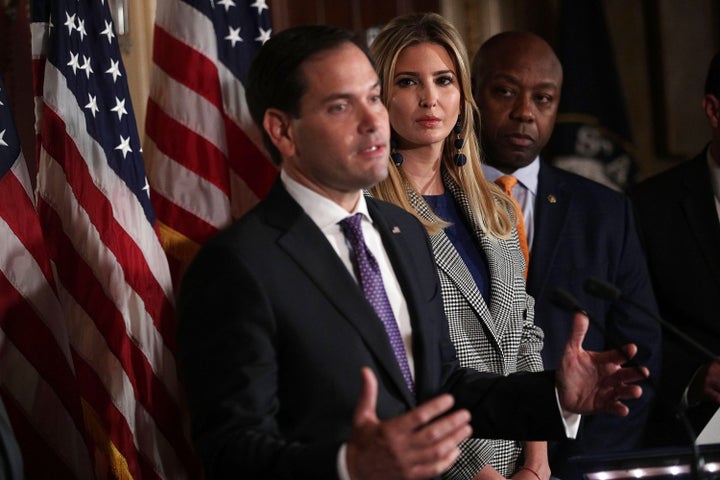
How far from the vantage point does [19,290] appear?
2.65 metres

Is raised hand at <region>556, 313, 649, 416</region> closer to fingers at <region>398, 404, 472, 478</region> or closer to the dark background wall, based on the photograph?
fingers at <region>398, 404, 472, 478</region>

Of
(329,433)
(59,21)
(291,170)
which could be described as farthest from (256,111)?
(59,21)

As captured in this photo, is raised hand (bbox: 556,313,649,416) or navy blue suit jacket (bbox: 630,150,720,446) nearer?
raised hand (bbox: 556,313,649,416)

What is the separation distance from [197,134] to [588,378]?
1255mm

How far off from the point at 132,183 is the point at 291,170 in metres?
0.77

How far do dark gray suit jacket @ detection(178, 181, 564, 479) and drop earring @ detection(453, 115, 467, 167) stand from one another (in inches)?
29.1

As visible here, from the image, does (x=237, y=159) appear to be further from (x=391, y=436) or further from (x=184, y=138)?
(x=391, y=436)

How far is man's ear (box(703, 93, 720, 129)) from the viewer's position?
143 inches

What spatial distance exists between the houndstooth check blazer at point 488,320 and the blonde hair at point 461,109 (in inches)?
1.3

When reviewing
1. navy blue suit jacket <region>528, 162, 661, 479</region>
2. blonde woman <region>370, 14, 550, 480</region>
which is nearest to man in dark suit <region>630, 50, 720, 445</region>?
navy blue suit jacket <region>528, 162, 661, 479</region>

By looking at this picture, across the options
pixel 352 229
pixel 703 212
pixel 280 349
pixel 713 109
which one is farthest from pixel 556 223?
pixel 280 349

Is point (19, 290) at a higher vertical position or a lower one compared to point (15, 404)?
higher

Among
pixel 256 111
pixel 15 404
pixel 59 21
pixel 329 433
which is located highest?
pixel 59 21

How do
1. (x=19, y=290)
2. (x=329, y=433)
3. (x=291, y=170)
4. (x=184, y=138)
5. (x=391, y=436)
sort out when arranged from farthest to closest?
(x=184, y=138) < (x=19, y=290) < (x=291, y=170) < (x=329, y=433) < (x=391, y=436)
